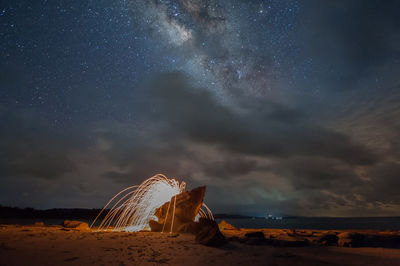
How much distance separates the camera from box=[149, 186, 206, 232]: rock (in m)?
18.5

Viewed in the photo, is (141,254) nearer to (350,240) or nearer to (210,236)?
(210,236)

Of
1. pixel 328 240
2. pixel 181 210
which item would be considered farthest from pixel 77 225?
pixel 328 240

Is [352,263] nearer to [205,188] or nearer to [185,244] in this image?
[185,244]

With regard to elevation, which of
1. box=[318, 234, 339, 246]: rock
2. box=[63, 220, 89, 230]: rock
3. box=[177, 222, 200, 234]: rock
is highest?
box=[177, 222, 200, 234]: rock

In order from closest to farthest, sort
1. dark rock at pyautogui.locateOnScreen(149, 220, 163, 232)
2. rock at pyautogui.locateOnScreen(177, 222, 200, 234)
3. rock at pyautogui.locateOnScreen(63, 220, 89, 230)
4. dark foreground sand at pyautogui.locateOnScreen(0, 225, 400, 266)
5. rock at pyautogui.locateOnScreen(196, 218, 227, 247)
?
dark foreground sand at pyautogui.locateOnScreen(0, 225, 400, 266)
rock at pyautogui.locateOnScreen(196, 218, 227, 247)
rock at pyautogui.locateOnScreen(177, 222, 200, 234)
dark rock at pyautogui.locateOnScreen(149, 220, 163, 232)
rock at pyautogui.locateOnScreen(63, 220, 89, 230)

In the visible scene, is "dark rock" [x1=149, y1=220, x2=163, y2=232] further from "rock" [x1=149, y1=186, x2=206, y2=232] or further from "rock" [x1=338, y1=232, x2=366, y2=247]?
"rock" [x1=338, y1=232, x2=366, y2=247]

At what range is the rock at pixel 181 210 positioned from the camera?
18.5 m

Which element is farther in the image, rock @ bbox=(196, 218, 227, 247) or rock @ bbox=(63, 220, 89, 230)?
rock @ bbox=(63, 220, 89, 230)

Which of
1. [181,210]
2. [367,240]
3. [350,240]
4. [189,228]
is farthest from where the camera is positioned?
[367,240]

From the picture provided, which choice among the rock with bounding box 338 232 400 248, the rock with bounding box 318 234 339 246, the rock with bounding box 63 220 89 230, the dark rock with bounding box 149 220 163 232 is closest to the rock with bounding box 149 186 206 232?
the dark rock with bounding box 149 220 163 232

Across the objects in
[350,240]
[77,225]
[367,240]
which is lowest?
[367,240]

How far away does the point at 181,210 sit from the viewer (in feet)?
61.6

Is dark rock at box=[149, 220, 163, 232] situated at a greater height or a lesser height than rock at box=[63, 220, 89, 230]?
greater

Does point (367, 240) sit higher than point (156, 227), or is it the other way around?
point (156, 227)
